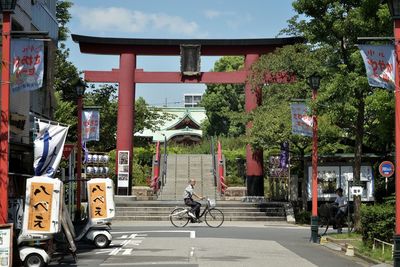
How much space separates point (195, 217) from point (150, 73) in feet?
49.0

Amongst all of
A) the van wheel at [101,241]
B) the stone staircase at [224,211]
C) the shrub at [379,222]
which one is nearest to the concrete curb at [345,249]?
the shrub at [379,222]

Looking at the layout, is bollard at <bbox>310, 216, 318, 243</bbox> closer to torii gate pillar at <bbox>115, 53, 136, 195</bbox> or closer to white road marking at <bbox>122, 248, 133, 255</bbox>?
white road marking at <bbox>122, 248, 133, 255</bbox>

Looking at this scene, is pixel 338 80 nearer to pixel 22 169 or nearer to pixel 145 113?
pixel 22 169

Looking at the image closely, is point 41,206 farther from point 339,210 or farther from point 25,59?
point 339,210

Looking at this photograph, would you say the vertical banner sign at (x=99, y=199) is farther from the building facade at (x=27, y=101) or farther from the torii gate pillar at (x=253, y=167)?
the torii gate pillar at (x=253, y=167)

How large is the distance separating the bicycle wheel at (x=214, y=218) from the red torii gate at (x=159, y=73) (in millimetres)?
10333

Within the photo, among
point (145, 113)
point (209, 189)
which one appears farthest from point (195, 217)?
point (145, 113)

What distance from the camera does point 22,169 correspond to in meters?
19.9

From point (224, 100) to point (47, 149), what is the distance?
175 feet

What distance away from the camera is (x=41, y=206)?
1300 centimetres

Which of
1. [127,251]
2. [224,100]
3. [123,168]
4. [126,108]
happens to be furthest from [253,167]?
[224,100]

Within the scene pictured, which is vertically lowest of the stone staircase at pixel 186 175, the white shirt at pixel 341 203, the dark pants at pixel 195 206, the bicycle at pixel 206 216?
the bicycle at pixel 206 216

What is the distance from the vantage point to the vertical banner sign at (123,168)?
37125 millimetres

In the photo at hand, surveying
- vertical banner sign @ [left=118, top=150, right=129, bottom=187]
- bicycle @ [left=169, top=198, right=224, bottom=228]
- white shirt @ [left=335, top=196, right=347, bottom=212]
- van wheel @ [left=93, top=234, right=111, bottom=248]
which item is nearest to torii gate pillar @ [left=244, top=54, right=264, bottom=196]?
vertical banner sign @ [left=118, top=150, right=129, bottom=187]
